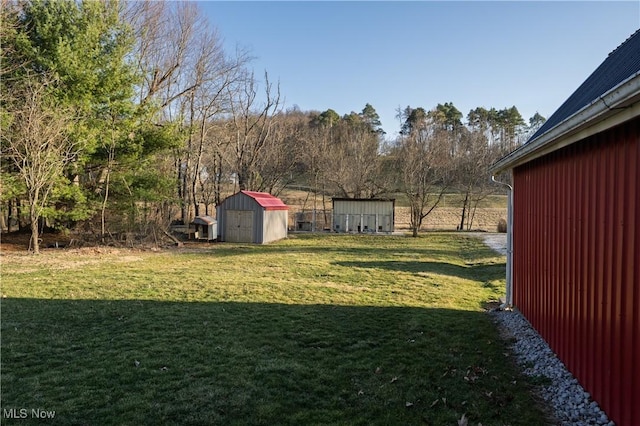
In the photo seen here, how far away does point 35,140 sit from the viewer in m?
12.3

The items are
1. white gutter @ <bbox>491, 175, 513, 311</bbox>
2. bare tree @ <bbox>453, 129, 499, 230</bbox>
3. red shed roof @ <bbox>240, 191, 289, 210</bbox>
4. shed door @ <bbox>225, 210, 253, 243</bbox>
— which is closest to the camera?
white gutter @ <bbox>491, 175, 513, 311</bbox>

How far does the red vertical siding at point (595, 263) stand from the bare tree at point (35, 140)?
13.2m

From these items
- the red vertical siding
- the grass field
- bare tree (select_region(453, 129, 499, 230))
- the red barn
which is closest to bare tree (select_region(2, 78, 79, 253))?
the grass field

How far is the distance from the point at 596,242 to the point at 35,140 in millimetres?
13969

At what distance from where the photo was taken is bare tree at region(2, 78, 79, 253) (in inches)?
484

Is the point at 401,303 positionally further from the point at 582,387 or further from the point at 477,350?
the point at 582,387

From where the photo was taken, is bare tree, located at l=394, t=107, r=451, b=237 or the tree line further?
bare tree, located at l=394, t=107, r=451, b=237

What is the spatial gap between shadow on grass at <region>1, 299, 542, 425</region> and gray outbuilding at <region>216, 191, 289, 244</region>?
12721mm

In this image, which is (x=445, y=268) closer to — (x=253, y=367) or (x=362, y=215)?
(x=253, y=367)

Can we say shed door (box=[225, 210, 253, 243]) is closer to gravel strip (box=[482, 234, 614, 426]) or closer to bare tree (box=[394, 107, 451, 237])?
bare tree (box=[394, 107, 451, 237])

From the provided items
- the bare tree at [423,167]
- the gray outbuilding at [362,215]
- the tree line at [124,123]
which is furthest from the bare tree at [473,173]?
the gray outbuilding at [362,215]

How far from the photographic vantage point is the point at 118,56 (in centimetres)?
1540

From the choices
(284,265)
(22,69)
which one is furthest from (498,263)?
(22,69)

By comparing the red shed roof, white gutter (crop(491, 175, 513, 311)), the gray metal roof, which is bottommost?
white gutter (crop(491, 175, 513, 311))
